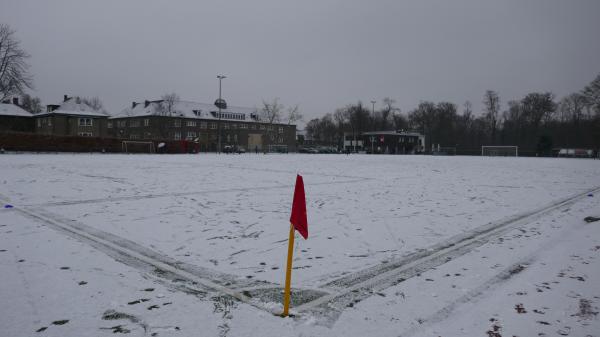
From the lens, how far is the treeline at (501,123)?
6925 cm

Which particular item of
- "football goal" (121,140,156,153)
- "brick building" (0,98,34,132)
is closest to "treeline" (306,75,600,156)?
"football goal" (121,140,156,153)

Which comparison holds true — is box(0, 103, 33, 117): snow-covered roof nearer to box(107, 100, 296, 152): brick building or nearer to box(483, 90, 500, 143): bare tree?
box(107, 100, 296, 152): brick building

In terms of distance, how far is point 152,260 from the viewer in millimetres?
4785

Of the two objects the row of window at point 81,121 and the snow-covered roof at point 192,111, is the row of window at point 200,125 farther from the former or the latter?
the row of window at point 81,121

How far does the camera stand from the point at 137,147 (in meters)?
46.2

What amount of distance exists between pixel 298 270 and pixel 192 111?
3610 inches

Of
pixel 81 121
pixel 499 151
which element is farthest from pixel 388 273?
pixel 499 151

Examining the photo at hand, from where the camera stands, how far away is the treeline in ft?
227

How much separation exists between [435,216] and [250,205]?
427cm

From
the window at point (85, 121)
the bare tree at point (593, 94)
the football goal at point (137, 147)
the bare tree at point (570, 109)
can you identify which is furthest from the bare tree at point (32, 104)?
the bare tree at point (570, 109)

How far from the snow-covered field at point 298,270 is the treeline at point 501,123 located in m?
59.4

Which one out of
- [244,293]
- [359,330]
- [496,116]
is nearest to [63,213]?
[244,293]

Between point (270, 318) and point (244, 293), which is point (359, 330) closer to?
point (270, 318)

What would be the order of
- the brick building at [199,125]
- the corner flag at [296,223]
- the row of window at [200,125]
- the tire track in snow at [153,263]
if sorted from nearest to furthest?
the corner flag at [296,223]
the tire track in snow at [153,263]
the brick building at [199,125]
the row of window at [200,125]
